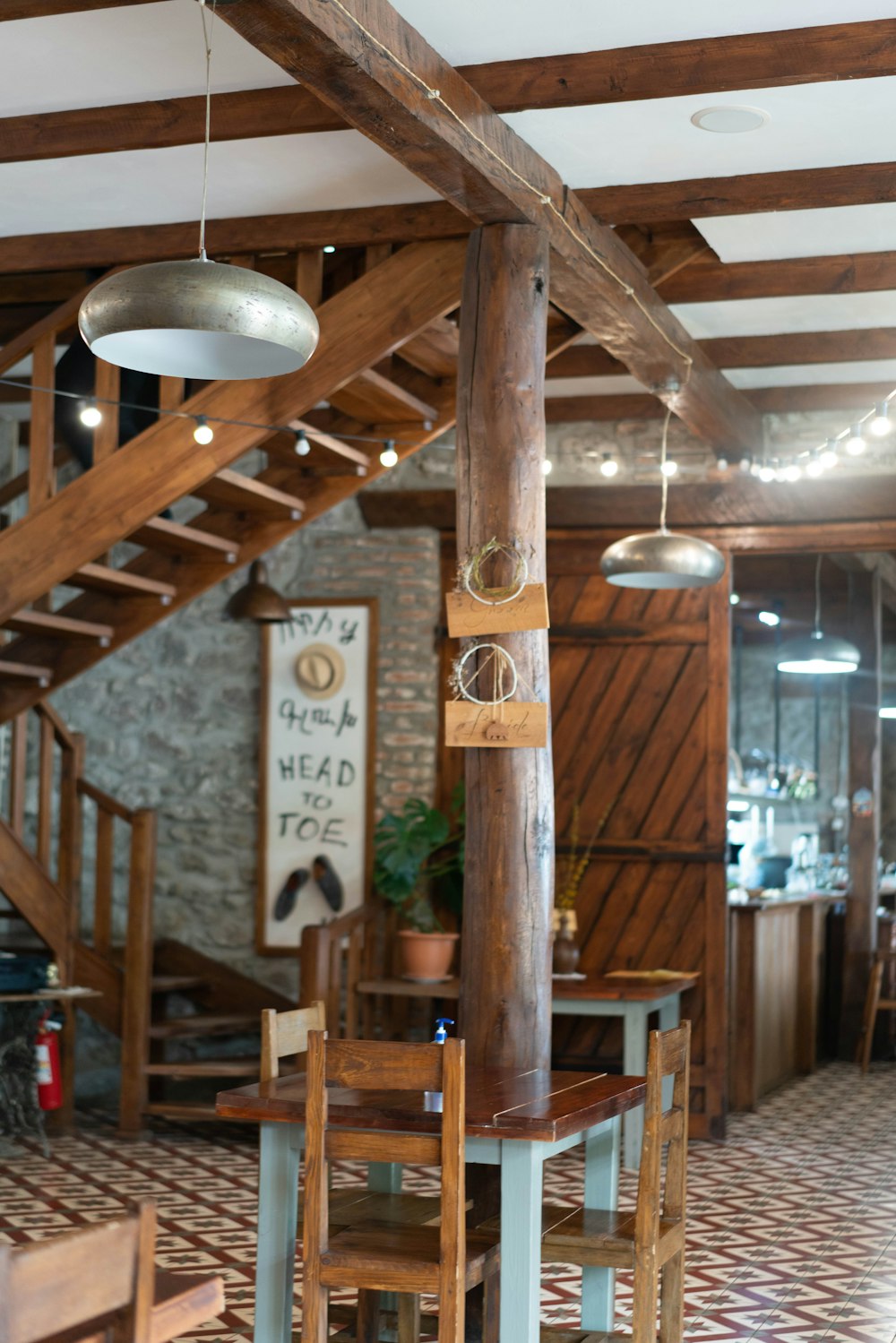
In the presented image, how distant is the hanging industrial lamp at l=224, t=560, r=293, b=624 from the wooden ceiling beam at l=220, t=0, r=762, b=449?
2.32 meters

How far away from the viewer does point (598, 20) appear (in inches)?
164

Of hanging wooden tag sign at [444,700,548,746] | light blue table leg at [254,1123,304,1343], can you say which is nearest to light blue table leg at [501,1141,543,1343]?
light blue table leg at [254,1123,304,1343]

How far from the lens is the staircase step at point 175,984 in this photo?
8156mm

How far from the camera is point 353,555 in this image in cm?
875

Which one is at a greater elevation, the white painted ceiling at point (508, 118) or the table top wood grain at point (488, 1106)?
the white painted ceiling at point (508, 118)

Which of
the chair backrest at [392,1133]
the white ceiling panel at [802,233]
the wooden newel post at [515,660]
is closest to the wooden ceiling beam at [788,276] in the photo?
the white ceiling panel at [802,233]

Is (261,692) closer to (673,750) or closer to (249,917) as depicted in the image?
(249,917)

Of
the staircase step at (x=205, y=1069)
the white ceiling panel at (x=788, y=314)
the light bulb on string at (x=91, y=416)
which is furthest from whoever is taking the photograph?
the staircase step at (x=205, y=1069)

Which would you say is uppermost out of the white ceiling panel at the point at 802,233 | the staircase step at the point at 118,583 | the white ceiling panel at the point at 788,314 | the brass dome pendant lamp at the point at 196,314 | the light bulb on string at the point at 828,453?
the white ceiling panel at the point at 802,233

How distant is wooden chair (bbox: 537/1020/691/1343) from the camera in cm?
381

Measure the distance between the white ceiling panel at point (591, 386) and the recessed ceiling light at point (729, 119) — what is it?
2930mm

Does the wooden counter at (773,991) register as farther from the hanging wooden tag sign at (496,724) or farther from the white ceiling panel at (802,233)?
the hanging wooden tag sign at (496,724)

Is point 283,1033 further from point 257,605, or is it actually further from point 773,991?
point 773,991

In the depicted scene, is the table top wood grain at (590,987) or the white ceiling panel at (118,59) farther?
the table top wood grain at (590,987)
